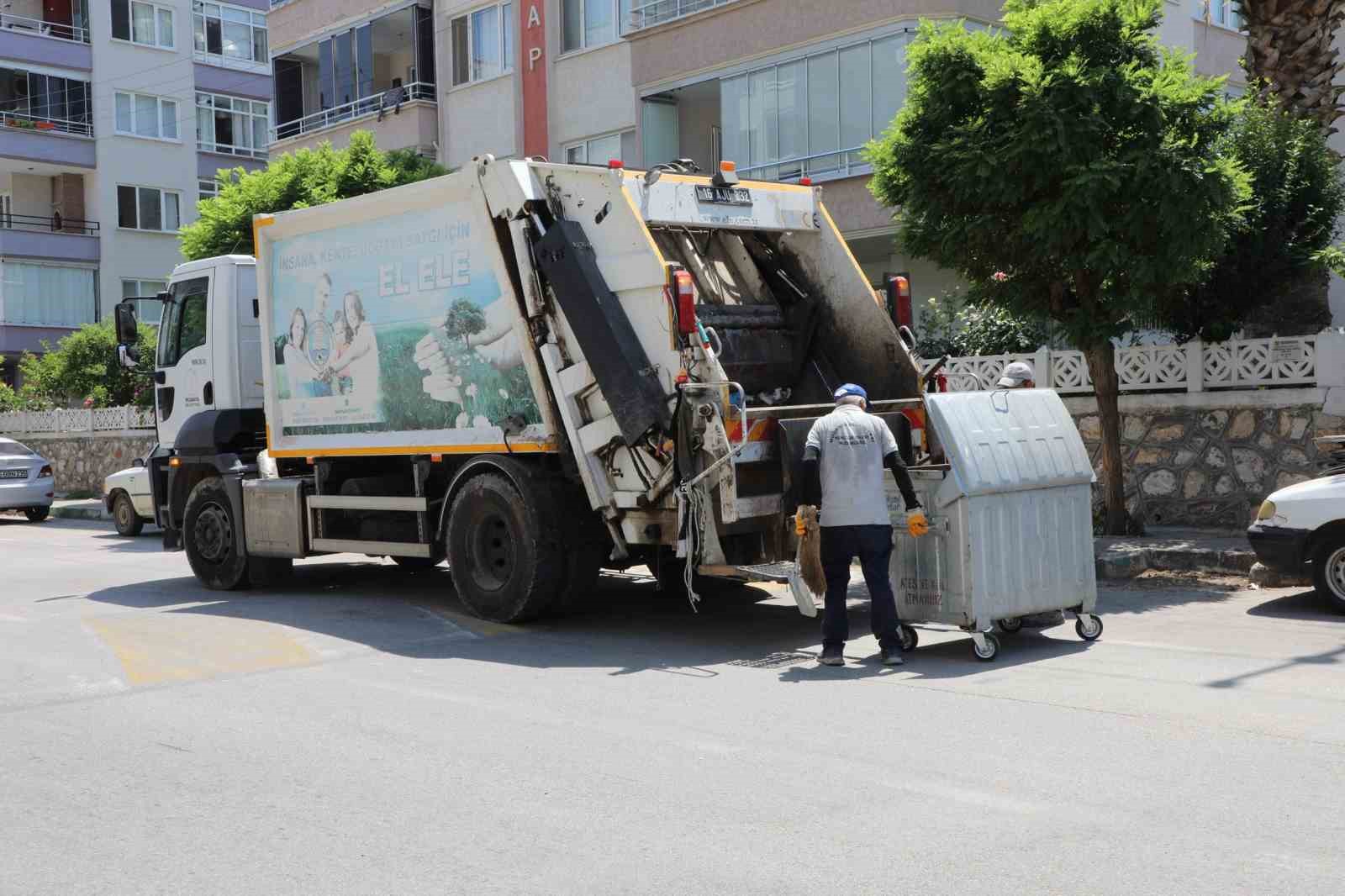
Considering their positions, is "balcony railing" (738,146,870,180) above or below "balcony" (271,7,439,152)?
below

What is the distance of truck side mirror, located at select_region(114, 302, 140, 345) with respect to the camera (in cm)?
1334

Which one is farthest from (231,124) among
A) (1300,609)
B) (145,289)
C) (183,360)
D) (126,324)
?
(1300,609)

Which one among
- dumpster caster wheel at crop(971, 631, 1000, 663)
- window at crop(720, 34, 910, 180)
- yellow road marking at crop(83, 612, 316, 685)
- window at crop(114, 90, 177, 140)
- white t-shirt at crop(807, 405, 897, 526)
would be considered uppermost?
window at crop(114, 90, 177, 140)

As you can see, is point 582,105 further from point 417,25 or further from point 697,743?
point 697,743

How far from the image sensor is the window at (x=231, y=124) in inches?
1809

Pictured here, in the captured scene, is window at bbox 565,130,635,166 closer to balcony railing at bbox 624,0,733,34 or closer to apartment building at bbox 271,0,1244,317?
apartment building at bbox 271,0,1244,317

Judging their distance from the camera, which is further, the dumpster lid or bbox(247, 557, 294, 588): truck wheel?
bbox(247, 557, 294, 588): truck wheel

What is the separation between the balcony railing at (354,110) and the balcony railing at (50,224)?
549 inches

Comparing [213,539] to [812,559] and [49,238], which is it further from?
[49,238]

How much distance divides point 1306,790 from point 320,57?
28.5 metres

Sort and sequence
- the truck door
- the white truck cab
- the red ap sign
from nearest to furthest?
the white truck cab < the truck door < the red ap sign

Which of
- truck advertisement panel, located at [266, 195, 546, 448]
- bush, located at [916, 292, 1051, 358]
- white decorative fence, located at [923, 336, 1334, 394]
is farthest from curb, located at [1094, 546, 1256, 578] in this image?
truck advertisement panel, located at [266, 195, 546, 448]

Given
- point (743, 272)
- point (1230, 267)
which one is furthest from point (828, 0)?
point (743, 272)

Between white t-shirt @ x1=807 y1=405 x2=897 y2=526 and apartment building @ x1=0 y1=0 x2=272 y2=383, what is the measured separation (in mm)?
38347
